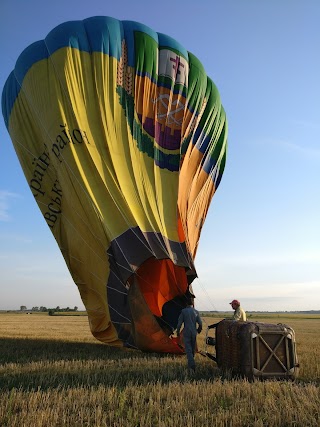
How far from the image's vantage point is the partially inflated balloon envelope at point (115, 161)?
10.5m

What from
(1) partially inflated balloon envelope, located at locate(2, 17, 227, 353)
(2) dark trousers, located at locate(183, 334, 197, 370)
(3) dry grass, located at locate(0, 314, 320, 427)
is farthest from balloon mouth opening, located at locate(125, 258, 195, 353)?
(3) dry grass, located at locate(0, 314, 320, 427)

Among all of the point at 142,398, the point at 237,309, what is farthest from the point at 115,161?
the point at 142,398

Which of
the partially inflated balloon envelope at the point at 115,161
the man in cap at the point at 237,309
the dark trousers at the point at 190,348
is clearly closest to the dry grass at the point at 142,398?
the dark trousers at the point at 190,348

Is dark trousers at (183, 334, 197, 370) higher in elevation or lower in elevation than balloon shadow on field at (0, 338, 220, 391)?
higher

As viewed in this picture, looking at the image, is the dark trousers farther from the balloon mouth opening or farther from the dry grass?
the balloon mouth opening

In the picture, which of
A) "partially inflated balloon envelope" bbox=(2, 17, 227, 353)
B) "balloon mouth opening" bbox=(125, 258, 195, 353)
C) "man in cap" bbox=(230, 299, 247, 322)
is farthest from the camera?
"partially inflated balloon envelope" bbox=(2, 17, 227, 353)

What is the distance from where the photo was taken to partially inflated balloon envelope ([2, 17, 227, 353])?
34.4ft

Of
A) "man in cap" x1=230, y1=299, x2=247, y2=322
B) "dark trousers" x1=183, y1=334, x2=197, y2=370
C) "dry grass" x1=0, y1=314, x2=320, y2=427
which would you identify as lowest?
"dry grass" x1=0, y1=314, x2=320, y2=427

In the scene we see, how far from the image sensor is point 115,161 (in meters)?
11.2

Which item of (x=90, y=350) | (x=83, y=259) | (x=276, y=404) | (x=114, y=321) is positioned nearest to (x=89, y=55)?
(x=83, y=259)

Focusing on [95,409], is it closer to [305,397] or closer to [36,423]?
[36,423]

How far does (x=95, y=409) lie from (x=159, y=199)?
7.60 metres

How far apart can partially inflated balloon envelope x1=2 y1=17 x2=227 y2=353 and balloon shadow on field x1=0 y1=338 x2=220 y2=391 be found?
1.07 metres

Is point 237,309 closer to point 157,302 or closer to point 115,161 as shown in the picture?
point 157,302
